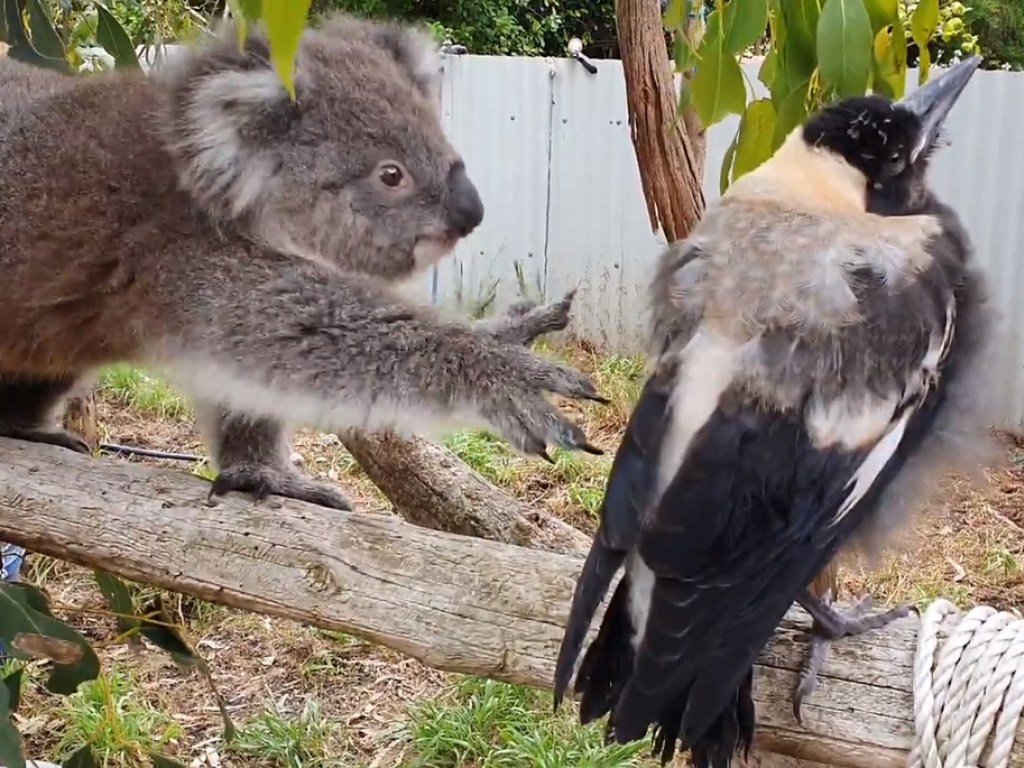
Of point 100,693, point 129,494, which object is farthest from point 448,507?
point 100,693

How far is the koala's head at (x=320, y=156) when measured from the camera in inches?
58.0

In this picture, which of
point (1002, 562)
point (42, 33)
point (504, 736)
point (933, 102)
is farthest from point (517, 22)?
point (933, 102)

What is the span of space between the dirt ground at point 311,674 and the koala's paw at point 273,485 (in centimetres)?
61

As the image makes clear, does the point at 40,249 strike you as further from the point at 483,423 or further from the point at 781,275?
the point at 781,275

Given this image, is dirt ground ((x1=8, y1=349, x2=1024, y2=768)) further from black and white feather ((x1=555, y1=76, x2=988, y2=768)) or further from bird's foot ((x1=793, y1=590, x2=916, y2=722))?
black and white feather ((x1=555, y1=76, x2=988, y2=768))

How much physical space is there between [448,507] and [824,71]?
107cm

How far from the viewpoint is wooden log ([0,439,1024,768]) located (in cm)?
94

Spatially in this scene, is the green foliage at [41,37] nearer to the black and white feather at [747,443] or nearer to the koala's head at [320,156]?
the koala's head at [320,156]

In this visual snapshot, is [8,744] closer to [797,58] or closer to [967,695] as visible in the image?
[967,695]

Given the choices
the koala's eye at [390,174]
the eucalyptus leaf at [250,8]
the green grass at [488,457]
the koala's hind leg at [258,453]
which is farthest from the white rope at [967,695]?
the green grass at [488,457]

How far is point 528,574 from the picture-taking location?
112 centimetres

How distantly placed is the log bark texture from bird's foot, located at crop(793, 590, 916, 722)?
2.91 ft

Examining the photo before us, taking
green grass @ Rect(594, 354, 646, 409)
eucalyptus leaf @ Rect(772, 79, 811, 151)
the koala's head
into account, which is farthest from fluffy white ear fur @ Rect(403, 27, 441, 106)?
green grass @ Rect(594, 354, 646, 409)

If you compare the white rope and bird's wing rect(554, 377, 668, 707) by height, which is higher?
bird's wing rect(554, 377, 668, 707)
